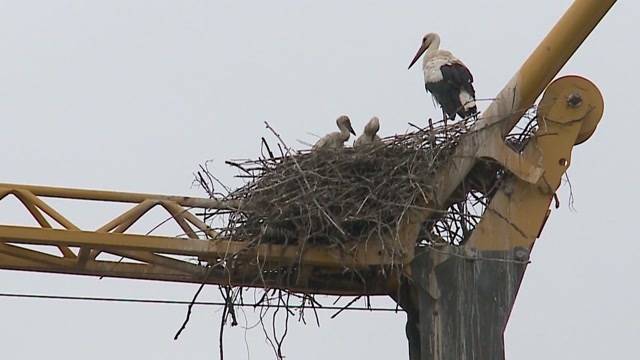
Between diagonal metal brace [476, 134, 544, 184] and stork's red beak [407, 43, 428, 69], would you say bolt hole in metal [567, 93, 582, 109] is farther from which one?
stork's red beak [407, 43, 428, 69]

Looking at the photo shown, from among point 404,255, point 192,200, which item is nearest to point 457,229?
point 404,255

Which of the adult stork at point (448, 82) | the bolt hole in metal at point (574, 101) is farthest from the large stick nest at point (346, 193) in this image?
the adult stork at point (448, 82)

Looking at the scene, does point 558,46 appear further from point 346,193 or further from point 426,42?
point 426,42

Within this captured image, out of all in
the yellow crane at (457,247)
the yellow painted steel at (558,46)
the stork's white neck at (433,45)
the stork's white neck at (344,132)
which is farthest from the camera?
the stork's white neck at (433,45)

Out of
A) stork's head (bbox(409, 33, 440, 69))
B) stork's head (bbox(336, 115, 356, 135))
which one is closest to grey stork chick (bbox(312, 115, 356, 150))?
stork's head (bbox(336, 115, 356, 135))

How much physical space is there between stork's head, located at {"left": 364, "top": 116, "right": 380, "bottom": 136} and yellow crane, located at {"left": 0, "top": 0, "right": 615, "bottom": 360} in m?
1.63

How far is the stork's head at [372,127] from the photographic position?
996cm

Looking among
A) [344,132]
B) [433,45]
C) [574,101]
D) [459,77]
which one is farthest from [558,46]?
[433,45]

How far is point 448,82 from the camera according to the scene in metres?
11.3

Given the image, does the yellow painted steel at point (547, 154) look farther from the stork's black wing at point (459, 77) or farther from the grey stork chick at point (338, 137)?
the stork's black wing at point (459, 77)

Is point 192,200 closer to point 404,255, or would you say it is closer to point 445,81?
point 404,255

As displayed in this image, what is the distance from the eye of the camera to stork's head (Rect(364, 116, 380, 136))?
9.96 meters

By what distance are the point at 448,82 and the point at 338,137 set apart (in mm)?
1507

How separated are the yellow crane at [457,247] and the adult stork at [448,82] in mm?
2700
